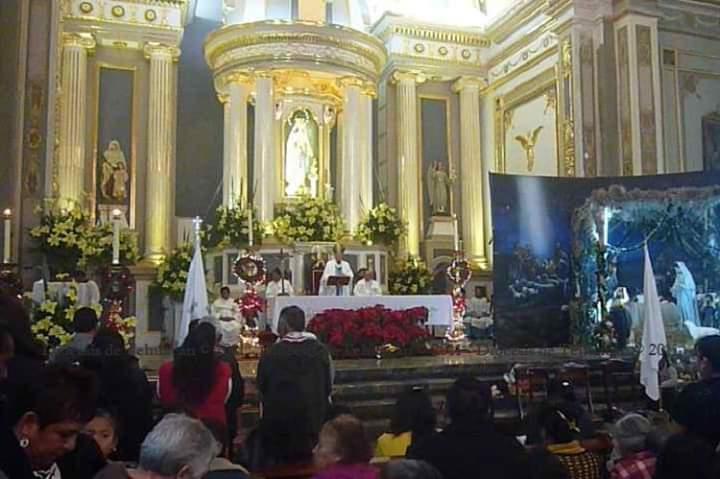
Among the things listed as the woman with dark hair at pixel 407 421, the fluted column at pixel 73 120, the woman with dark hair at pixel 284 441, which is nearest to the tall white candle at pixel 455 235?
the fluted column at pixel 73 120

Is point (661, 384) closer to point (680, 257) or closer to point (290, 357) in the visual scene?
point (680, 257)

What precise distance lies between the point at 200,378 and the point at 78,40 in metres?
13.9

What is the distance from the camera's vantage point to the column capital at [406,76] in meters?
19.4

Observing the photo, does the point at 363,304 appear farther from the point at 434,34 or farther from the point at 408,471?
the point at 408,471

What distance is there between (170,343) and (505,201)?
7.55 metres

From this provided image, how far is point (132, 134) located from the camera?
17.6m

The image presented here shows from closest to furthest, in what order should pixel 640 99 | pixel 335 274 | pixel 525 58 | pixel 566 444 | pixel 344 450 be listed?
pixel 344 450 < pixel 566 444 < pixel 335 274 < pixel 640 99 < pixel 525 58

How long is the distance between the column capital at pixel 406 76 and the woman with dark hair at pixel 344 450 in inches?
664

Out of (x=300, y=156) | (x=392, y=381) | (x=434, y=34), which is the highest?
(x=434, y=34)

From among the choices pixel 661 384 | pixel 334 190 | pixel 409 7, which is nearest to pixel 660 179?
pixel 661 384

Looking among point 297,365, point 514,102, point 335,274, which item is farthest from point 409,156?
point 297,365

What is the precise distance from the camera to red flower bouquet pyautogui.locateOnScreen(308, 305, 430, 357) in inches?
449

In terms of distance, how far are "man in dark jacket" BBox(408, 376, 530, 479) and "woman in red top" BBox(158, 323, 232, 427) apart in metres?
1.76

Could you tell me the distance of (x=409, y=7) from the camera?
1992 centimetres
